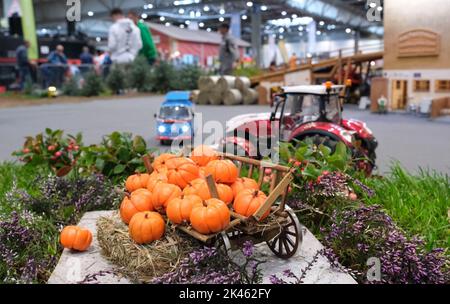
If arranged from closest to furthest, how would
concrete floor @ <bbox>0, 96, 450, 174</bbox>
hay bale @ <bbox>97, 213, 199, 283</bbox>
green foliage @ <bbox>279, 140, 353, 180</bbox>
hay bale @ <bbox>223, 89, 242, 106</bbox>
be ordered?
1. hay bale @ <bbox>97, 213, 199, 283</bbox>
2. green foliage @ <bbox>279, 140, 353, 180</bbox>
3. concrete floor @ <bbox>0, 96, 450, 174</bbox>
4. hay bale @ <bbox>223, 89, 242, 106</bbox>

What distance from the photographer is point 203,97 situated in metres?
8.22


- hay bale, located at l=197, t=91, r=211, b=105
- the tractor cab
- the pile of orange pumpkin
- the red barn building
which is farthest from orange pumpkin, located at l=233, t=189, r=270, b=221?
the red barn building

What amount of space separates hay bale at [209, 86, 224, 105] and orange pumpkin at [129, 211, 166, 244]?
6.55 meters

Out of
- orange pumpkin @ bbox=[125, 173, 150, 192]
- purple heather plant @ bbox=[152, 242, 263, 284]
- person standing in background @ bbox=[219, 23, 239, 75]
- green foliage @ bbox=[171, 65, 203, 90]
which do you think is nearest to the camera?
purple heather plant @ bbox=[152, 242, 263, 284]

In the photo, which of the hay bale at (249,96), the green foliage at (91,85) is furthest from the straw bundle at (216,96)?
the green foliage at (91,85)

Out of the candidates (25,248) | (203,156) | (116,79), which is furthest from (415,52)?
(116,79)

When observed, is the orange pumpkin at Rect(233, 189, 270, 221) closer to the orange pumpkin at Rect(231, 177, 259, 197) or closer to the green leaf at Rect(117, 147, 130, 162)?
the orange pumpkin at Rect(231, 177, 259, 197)

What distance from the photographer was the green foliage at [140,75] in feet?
32.6

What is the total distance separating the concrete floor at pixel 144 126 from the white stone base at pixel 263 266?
1.76m

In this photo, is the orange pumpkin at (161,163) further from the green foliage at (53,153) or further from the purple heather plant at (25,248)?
the green foliage at (53,153)

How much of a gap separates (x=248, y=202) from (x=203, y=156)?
408 millimetres

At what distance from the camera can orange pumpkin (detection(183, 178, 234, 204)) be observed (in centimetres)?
165

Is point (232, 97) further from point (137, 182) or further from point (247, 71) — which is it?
point (137, 182)
